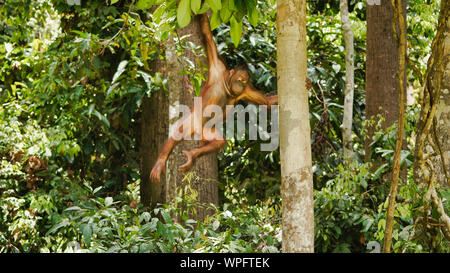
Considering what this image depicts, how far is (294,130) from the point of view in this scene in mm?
2064

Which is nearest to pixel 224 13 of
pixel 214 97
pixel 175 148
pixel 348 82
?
pixel 214 97

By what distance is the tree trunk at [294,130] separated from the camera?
81.6 inches

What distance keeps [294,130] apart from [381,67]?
2.33 meters

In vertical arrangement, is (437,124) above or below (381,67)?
below

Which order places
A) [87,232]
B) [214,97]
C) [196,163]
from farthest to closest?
1. [196,163]
2. [214,97]
3. [87,232]

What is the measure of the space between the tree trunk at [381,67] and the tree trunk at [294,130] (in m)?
2.04

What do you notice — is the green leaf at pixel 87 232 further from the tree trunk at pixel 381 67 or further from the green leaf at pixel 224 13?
the tree trunk at pixel 381 67

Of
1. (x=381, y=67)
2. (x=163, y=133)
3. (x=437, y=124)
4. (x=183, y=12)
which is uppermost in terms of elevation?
(x=381, y=67)

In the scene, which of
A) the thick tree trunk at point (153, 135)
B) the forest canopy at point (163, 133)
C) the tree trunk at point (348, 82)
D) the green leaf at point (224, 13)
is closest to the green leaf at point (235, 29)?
the green leaf at point (224, 13)

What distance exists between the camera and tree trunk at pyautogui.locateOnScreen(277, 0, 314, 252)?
6.80 feet

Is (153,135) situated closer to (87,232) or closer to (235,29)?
(87,232)

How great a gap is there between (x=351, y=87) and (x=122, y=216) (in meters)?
1.97
